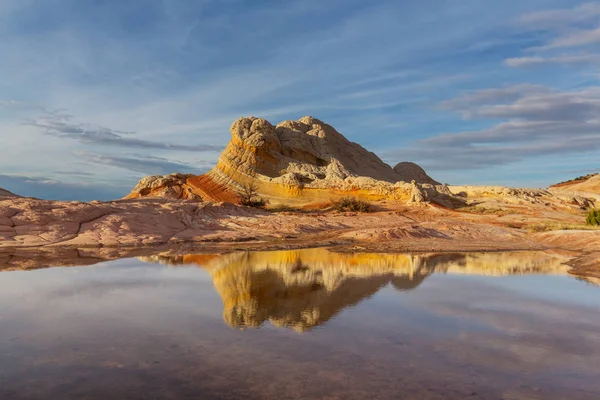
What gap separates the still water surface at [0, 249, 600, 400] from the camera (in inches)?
181

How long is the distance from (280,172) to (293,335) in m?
28.1

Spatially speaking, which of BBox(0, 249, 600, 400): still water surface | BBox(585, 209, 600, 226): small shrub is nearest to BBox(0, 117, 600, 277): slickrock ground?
BBox(585, 209, 600, 226): small shrub

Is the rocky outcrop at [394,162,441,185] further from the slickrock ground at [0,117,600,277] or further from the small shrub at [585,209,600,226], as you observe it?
the small shrub at [585,209,600,226]

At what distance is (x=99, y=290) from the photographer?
9.22 metres

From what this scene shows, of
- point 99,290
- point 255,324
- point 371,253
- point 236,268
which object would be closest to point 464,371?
point 255,324

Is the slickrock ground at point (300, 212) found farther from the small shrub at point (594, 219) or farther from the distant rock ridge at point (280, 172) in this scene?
the small shrub at point (594, 219)

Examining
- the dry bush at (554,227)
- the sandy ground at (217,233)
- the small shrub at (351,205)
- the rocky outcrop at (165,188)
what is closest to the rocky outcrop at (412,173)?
the small shrub at (351,205)

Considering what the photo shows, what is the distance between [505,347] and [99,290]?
7199mm

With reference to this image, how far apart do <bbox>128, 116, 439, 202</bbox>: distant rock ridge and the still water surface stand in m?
19.1

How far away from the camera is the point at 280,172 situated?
112 ft

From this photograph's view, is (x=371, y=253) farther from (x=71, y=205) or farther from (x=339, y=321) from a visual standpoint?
(x=71, y=205)

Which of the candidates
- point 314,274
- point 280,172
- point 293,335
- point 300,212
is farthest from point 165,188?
point 293,335

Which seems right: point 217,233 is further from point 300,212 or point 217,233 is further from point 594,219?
point 594,219

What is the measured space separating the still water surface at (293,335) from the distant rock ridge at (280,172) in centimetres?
1913
